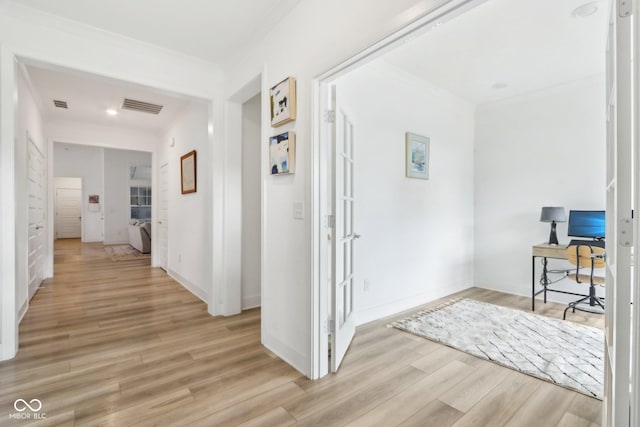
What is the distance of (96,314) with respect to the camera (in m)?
3.36

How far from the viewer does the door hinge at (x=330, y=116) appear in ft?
7.01

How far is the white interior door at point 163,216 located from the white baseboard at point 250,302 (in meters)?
2.57

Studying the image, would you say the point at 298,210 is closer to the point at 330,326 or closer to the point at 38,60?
the point at 330,326

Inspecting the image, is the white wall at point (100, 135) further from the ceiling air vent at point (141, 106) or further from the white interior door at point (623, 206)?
the white interior door at point (623, 206)

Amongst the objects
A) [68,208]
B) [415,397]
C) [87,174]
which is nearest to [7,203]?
[415,397]

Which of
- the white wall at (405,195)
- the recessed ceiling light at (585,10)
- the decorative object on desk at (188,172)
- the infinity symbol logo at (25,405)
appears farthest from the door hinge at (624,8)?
the decorative object on desk at (188,172)

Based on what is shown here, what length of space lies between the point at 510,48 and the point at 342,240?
8.09ft

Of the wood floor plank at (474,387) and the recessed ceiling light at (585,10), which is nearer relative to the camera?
the wood floor plank at (474,387)

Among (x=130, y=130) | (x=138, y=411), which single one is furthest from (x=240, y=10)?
(x=130, y=130)

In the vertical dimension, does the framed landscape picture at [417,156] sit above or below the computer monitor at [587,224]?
above

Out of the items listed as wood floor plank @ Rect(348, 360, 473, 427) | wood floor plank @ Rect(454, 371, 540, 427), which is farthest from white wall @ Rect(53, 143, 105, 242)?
wood floor plank @ Rect(454, 371, 540, 427)

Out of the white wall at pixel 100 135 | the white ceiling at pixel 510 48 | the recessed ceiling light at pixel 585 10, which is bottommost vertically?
the white wall at pixel 100 135

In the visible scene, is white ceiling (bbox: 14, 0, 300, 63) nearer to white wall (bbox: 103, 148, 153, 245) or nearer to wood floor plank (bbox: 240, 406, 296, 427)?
wood floor plank (bbox: 240, 406, 296, 427)

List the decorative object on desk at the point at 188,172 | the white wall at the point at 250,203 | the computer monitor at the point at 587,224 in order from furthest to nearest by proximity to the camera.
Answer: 1. the decorative object on desk at the point at 188,172
2. the white wall at the point at 250,203
3. the computer monitor at the point at 587,224
